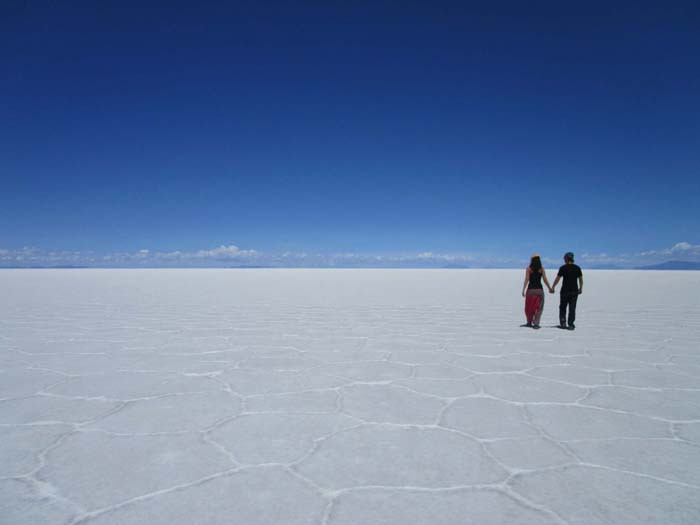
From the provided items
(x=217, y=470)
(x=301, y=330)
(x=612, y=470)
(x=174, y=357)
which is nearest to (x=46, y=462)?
(x=217, y=470)

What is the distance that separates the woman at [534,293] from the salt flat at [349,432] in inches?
42.1

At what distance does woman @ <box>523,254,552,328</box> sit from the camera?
18.4 feet

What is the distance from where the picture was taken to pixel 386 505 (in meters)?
1.50

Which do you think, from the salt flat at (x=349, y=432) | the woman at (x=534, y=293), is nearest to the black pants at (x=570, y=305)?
the woman at (x=534, y=293)

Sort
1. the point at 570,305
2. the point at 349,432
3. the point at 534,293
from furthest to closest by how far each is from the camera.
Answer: the point at 534,293
the point at 570,305
the point at 349,432

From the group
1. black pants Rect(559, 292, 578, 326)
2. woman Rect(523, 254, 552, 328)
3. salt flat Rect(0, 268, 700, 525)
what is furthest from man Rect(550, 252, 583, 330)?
salt flat Rect(0, 268, 700, 525)

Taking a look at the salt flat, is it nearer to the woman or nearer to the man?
the man

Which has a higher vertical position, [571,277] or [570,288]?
[571,277]

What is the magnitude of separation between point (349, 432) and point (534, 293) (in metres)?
4.42

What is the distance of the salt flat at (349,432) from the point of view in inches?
59.3

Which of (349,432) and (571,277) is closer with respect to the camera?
(349,432)

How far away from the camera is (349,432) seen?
2141 millimetres

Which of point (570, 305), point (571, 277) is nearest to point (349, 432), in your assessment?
point (570, 305)

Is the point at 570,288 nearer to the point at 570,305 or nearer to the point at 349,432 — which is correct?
the point at 570,305
